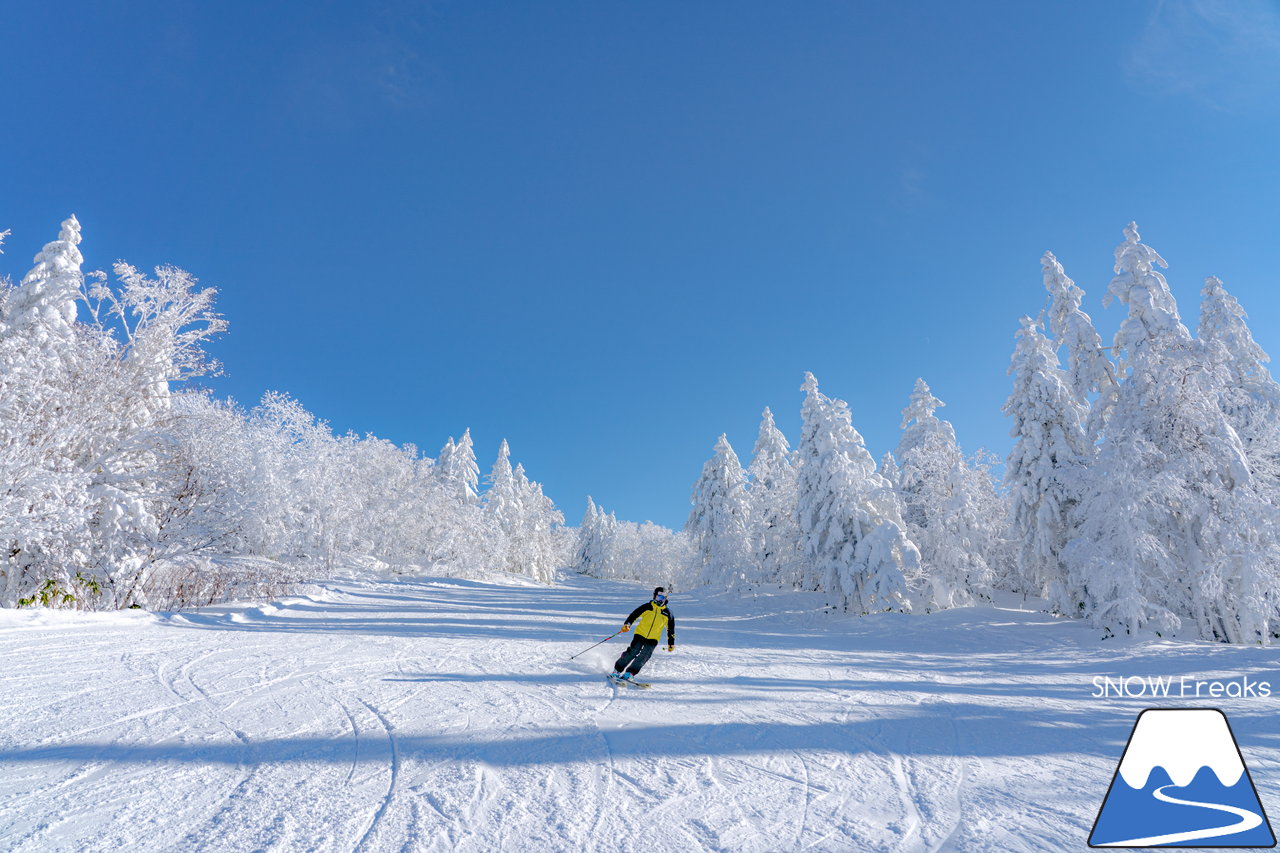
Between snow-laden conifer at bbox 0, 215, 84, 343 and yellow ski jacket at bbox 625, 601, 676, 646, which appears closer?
yellow ski jacket at bbox 625, 601, 676, 646

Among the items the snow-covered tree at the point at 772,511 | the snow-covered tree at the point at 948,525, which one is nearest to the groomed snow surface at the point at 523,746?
the snow-covered tree at the point at 948,525

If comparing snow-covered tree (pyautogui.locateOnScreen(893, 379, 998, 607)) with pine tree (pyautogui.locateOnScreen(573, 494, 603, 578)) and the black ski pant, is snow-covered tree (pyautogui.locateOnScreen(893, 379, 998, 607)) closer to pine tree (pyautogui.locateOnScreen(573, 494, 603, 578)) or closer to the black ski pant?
the black ski pant

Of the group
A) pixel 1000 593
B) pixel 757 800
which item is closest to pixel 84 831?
pixel 757 800

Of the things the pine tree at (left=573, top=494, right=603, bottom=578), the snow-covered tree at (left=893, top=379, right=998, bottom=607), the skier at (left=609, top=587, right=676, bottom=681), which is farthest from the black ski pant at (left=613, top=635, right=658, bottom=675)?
the pine tree at (left=573, top=494, right=603, bottom=578)

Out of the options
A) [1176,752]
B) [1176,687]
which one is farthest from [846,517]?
[1176,752]

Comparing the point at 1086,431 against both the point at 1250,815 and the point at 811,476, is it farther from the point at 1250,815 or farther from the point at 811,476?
the point at 1250,815

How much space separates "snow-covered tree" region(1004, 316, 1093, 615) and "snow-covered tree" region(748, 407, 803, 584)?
10.3 metres

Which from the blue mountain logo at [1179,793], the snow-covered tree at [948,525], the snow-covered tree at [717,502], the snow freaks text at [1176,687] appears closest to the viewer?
the blue mountain logo at [1179,793]

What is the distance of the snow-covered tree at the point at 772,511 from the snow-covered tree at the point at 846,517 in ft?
11.7

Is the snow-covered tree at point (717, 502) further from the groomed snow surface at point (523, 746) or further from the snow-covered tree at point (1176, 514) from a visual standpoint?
the groomed snow surface at point (523, 746)

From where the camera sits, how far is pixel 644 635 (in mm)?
9320

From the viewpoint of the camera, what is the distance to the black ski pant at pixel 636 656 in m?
9.06

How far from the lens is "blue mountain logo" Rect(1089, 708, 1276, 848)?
160 inches

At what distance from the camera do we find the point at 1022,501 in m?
21.9
